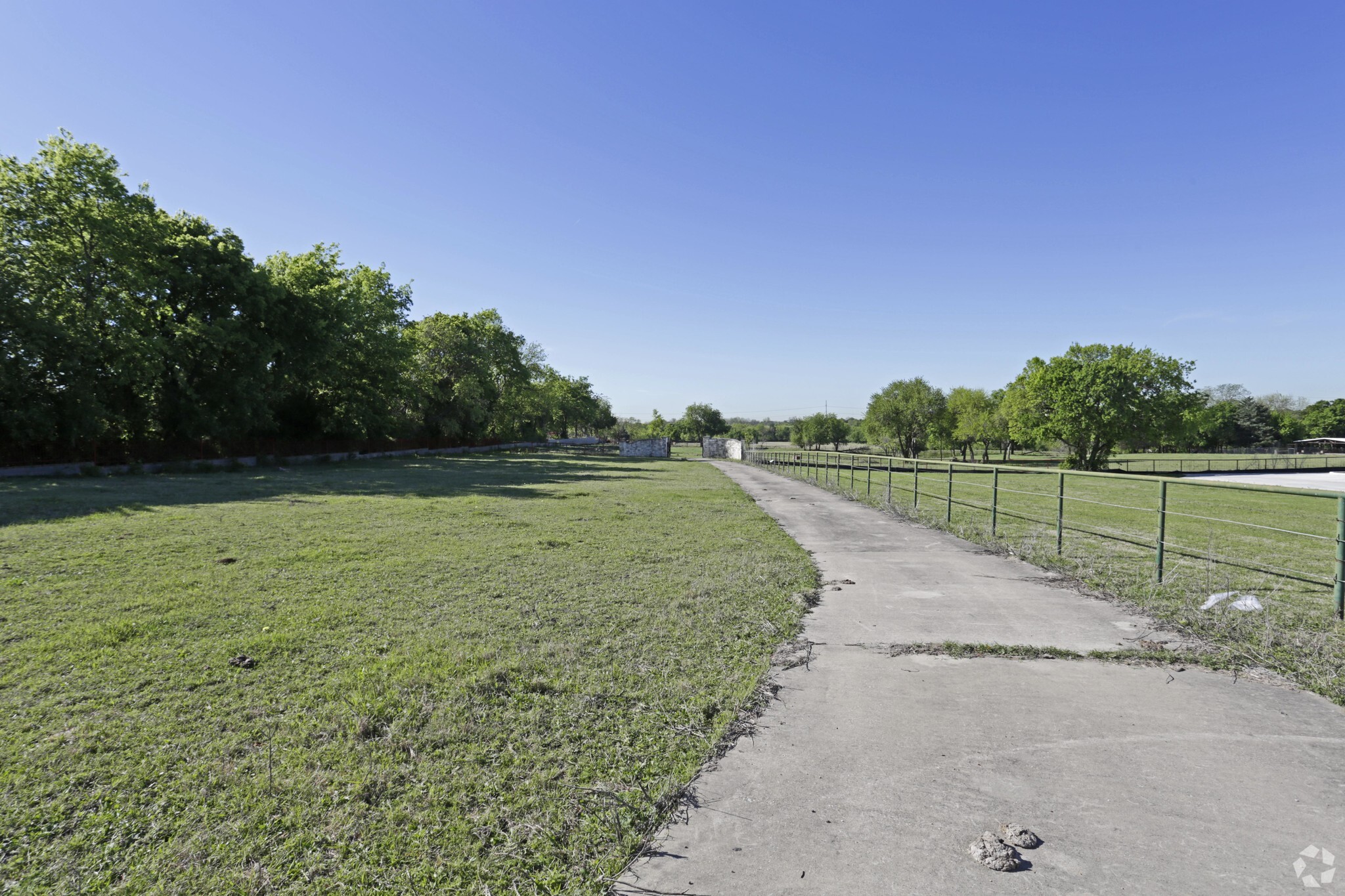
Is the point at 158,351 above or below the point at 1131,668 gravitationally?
above

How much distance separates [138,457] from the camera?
21.5m

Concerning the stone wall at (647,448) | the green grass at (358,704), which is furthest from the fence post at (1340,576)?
the stone wall at (647,448)

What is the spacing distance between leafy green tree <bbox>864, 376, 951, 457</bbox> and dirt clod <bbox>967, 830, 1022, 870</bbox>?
61575mm

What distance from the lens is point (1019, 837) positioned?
210 centimetres

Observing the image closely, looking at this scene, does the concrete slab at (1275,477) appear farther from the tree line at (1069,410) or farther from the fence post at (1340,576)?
the fence post at (1340,576)

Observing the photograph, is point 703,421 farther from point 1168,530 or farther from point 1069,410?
point 1168,530

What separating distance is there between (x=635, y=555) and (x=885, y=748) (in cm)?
490

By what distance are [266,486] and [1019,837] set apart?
19.3 m

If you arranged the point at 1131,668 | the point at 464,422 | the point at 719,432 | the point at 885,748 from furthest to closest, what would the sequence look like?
the point at 719,432 → the point at 464,422 → the point at 1131,668 → the point at 885,748

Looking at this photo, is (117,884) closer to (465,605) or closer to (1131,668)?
(465,605)

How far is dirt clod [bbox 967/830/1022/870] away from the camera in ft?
6.42

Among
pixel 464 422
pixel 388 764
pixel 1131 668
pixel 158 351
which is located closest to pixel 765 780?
pixel 388 764

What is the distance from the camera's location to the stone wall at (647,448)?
178 feet

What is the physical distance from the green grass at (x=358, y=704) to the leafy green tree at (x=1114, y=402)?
44.2 m
